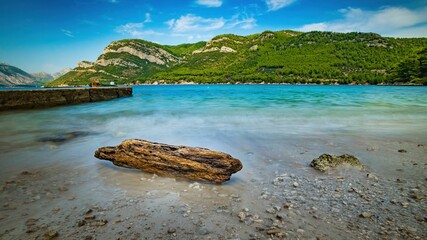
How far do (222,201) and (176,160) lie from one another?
4.89ft

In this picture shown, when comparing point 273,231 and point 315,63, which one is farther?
point 315,63

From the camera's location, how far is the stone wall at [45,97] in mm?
18078

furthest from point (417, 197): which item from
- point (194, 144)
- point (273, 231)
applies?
point (194, 144)

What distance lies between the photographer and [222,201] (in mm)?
3750

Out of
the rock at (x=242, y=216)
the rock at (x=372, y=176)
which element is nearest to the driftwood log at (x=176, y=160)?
the rock at (x=242, y=216)

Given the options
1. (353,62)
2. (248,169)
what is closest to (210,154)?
(248,169)

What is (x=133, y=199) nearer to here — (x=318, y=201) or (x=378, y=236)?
(x=318, y=201)

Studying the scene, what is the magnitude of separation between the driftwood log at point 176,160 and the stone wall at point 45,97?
1806 cm

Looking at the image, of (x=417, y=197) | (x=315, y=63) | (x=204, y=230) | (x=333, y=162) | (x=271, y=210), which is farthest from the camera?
(x=315, y=63)

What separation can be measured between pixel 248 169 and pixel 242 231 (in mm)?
2344

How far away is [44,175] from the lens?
4.84 meters

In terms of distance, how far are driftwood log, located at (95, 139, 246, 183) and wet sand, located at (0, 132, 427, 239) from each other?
0.20 meters

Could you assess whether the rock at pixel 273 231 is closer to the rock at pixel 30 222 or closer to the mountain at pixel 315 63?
the rock at pixel 30 222

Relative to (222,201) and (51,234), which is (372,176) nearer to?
(222,201)
